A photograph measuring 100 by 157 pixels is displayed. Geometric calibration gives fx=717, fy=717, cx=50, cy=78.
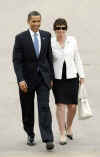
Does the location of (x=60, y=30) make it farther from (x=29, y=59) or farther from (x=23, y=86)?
(x=23, y=86)

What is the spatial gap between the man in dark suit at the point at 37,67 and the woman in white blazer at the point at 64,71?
21 centimetres

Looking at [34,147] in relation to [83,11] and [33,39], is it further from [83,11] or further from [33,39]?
[83,11]

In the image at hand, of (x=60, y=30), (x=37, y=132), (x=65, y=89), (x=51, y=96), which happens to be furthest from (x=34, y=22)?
(x=51, y=96)

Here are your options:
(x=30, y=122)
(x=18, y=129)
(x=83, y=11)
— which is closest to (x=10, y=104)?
(x=18, y=129)

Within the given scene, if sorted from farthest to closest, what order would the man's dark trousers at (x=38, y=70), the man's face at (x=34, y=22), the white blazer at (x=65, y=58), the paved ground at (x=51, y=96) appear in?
the white blazer at (x=65, y=58) → the paved ground at (x=51, y=96) → the man's dark trousers at (x=38, y=70) → the man's face at (x=34, y=22)

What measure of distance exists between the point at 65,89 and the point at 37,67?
55 centimetres

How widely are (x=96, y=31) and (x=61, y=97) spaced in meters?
6.95

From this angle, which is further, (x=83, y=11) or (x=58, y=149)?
(x=83, y=11)

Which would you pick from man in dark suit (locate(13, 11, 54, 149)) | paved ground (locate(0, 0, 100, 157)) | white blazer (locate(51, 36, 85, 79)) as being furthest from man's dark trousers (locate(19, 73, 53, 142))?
white blazer (locate(51, 36, 85, 79))

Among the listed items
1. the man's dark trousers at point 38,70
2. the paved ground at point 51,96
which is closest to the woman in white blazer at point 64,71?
the man's dark trousers at point 38,70

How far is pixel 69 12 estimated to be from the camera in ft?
53.7

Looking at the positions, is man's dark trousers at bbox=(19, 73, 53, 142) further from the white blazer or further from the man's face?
the man's face

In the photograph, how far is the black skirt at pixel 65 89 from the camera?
856cm

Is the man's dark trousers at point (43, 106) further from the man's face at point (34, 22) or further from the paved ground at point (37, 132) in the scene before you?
the man's face at point (34, 22)
